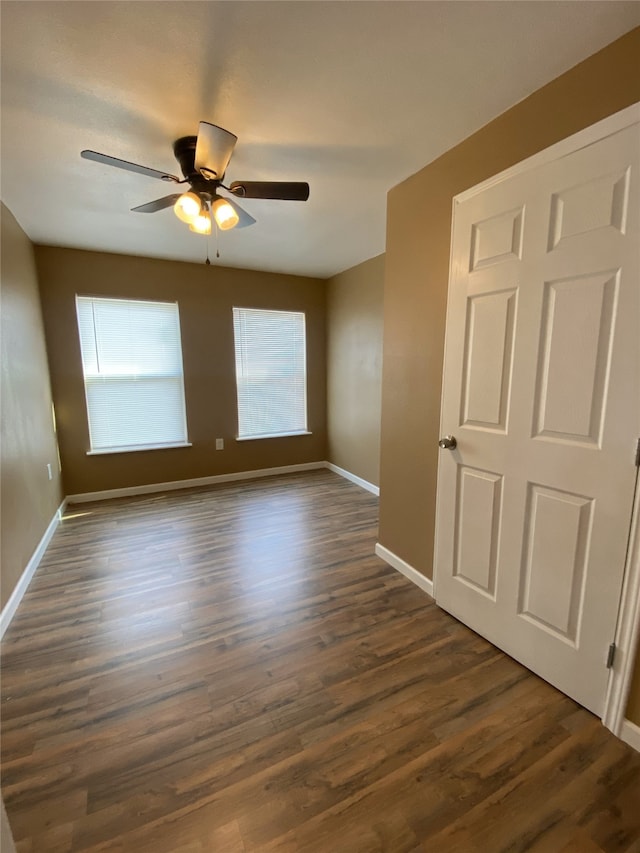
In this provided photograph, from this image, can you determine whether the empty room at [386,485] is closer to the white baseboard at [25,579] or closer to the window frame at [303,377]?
the white baseboard at [25,579]

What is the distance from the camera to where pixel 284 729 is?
4.62 ft

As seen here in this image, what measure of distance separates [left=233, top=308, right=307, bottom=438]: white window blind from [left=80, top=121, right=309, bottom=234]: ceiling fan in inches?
91.4

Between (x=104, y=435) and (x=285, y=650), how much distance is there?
309 cm

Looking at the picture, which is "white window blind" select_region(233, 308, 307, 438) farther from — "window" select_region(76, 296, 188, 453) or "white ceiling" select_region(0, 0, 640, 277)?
"white ceiling" select_region(0, 0, 640, 277)

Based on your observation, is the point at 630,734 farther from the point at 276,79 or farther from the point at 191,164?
the point at 191,164

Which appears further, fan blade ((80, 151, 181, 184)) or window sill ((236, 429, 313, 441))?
window sill ((236, 429, 313, 441))

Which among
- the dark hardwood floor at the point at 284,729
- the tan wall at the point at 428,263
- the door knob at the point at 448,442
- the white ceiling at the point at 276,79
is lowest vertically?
the dark hardwood floor at the point at 284,729

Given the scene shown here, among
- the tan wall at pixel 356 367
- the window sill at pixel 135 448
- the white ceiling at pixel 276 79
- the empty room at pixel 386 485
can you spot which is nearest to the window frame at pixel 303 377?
the tan wall at pixel 356 367

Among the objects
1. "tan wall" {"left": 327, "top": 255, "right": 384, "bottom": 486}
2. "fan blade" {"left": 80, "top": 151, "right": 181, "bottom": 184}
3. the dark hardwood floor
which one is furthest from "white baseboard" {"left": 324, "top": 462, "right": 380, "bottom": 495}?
"fan blade" {"left": 80, "top": 151, "right": 181, "bottom": 184}

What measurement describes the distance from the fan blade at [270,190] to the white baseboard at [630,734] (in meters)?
2.59

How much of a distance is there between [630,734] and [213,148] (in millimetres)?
2865

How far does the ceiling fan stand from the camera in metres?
1.62

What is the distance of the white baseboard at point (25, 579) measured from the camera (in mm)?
1969

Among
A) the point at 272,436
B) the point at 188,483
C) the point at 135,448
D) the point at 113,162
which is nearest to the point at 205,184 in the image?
the point at 113,162
